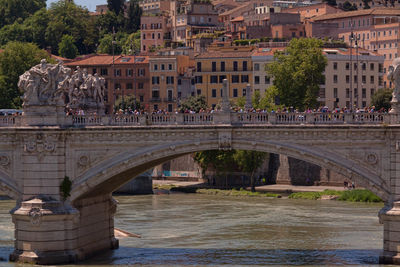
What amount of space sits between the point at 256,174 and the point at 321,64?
29.8 feet

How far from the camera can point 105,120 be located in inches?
1583

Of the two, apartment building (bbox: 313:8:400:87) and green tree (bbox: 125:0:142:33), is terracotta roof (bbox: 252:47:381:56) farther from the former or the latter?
green tree (bbox: 125:0:142:33)

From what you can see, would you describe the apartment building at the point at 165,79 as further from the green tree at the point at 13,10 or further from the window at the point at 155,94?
the green tree at the point at 13,10

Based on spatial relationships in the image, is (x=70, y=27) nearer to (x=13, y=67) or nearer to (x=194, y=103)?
(x=13, y=67)

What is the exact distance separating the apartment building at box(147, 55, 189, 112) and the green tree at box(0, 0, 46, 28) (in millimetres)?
47259

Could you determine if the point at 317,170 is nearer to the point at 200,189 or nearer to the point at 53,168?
the point at 200,189

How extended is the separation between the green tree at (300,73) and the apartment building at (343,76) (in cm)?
644

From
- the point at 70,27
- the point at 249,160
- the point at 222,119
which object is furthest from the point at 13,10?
the point at 222,119

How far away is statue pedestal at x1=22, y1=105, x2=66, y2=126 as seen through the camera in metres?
39.9

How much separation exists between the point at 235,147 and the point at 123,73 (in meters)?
60.7

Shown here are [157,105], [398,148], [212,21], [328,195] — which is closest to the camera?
[398,148]

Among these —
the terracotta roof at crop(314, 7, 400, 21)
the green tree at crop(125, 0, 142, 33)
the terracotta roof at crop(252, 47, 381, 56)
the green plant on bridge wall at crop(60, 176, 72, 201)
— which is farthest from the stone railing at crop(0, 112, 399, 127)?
the green tree at crop(125, 0, 142, 33)

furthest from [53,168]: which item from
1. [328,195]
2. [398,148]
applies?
[328,195]

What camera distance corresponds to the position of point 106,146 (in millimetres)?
39969
